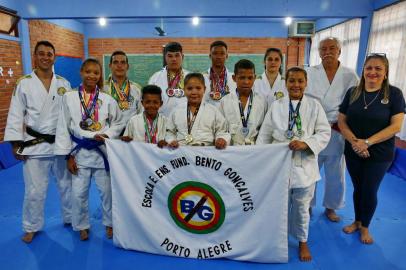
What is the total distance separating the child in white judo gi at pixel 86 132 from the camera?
7.97ft

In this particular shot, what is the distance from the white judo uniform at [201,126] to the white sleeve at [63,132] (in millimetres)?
854

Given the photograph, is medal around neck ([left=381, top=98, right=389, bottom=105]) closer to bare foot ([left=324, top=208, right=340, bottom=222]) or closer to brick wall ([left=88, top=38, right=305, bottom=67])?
bare foot ([left=324, top=208, right=340, bottom=222])

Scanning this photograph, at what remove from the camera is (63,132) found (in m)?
2.46

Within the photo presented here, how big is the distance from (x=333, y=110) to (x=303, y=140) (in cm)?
96

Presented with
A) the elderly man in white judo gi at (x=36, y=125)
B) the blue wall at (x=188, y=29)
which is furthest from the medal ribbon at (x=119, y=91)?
the blue wall at (x=188, y=29)

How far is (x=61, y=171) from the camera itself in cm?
270

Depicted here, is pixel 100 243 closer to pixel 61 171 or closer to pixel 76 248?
pixel 76 248

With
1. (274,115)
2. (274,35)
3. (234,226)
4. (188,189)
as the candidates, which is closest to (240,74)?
(274,115)

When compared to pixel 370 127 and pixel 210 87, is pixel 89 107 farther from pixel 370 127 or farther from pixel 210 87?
pixel 370 127

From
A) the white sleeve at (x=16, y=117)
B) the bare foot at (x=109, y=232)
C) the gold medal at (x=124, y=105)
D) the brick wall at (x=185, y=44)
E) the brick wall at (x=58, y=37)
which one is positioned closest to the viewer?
the white sleeve at (x=16, y=117)

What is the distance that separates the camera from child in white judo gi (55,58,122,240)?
2.43 meters

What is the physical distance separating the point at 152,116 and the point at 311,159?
1315 mm

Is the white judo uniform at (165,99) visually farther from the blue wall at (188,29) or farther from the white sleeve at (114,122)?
the blue wall at (188,29)

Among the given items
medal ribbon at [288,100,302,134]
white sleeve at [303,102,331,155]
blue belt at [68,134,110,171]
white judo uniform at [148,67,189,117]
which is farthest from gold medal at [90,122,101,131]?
white sleeve at [303,102,331,155]
